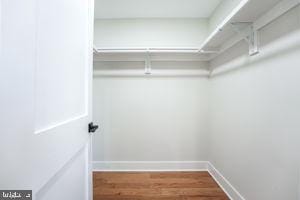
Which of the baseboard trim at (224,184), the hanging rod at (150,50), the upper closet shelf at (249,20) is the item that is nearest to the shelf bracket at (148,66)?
the hanging rod at (150,50)

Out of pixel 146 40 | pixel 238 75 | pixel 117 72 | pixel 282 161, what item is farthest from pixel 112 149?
pixel 282 161

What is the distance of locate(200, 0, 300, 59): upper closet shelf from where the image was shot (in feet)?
4.17

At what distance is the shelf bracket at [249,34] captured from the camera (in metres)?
1.59

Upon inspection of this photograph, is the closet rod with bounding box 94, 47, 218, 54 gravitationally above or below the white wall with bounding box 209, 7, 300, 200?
above

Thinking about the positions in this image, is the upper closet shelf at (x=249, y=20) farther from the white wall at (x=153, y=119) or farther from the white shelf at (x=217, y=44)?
the white wall at (x=153, y=119)

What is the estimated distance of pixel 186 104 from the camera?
2859 millimetres

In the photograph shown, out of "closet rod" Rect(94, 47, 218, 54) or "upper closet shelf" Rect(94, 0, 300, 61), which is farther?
"closet rod" Rect(94, 47, 218, 54)

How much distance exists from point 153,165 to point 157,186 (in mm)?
502

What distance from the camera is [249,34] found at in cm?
167

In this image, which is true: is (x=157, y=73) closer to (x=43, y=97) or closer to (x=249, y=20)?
(x=249, y=20)

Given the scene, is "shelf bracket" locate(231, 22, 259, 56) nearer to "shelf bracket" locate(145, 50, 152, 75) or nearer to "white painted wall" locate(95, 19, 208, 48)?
→ "white painted wall" locate(95, 19, 208, 48)

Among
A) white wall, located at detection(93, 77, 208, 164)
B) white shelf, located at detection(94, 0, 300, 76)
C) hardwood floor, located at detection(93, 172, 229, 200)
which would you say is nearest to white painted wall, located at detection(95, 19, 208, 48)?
white shelf, located at detection(94, 0, 300, 76)

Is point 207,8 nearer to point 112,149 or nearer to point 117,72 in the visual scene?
point 117,72

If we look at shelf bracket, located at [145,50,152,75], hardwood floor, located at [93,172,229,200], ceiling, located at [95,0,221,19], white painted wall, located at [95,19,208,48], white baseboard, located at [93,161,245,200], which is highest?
ceiling, located at [95,0,221,19]
